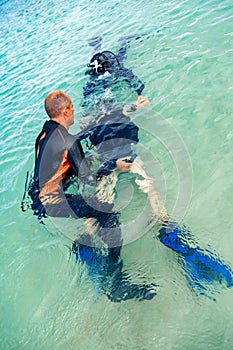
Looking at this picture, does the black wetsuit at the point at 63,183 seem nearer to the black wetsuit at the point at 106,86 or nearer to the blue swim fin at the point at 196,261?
the blue swim fin at the point at 196,261

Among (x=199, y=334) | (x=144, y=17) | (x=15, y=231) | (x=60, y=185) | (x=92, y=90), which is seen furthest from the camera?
(x=144, y=17)

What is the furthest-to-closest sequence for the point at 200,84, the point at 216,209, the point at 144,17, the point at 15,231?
the point at 144,17 < the point at 200,84 < the point at 15,231 < the point at 216,209

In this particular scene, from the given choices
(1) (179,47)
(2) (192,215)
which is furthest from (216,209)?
(1) (179,47)

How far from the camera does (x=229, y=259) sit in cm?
288

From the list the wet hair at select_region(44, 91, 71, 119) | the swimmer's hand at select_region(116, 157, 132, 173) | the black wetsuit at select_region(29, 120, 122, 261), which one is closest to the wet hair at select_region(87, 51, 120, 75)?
the swimmer's hand at select_region(116, 157, 132, 173)

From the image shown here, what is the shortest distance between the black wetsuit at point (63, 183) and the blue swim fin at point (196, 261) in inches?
23.9

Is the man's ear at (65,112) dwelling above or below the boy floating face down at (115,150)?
above

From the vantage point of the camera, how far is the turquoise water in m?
2.70

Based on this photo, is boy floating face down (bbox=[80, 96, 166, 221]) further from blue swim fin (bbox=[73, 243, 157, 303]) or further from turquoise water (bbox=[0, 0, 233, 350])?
Answer: blue swim fin (bbox=[73, 243, 157, 303])

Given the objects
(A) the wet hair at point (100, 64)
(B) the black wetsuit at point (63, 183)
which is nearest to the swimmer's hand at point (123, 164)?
(B) the black wetsuit at point (63, 183)

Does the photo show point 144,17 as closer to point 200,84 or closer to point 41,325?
point 200,84

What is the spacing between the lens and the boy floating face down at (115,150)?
156 inches

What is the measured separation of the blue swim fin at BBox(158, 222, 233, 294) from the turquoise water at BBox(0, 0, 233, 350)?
99 mm

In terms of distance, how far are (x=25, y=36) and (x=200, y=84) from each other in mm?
10653
